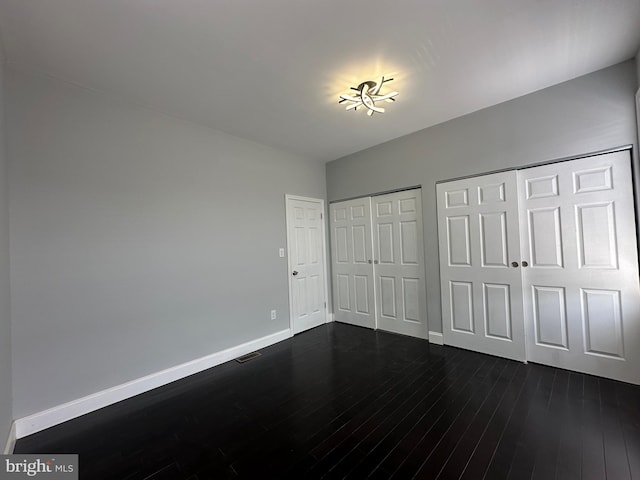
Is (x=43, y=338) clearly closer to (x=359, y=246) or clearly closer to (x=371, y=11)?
(x=371, y=11)

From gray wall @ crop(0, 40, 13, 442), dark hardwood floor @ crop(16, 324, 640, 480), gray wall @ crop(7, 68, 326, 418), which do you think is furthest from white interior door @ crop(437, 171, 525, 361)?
gray wall @ crop(0, 40, 13, 442)

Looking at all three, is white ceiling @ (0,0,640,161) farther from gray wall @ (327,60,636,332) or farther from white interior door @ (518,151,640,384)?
white interior door @ (518,151,640,384)

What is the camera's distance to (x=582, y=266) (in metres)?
2.50

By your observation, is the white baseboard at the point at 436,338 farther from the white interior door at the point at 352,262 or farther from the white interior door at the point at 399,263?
the white interior door at the point at 352,262

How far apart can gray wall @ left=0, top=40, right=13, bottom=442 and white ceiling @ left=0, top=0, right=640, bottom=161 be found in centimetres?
58

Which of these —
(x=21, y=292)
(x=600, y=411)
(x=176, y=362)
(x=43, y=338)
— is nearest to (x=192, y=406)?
(x=176, y=362)

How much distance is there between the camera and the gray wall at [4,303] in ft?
5.37

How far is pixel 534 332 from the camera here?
274 cm

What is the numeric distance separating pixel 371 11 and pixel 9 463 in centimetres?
350

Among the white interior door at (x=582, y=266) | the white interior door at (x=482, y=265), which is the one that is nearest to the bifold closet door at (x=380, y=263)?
the white interior door at (x=482, y=265)

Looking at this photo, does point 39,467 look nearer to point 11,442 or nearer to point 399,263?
point 11,442

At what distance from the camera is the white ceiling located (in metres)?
1.62

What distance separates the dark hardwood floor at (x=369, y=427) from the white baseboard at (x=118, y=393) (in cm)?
7

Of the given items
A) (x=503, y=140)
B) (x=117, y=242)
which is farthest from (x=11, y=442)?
(x=503, y=140)
